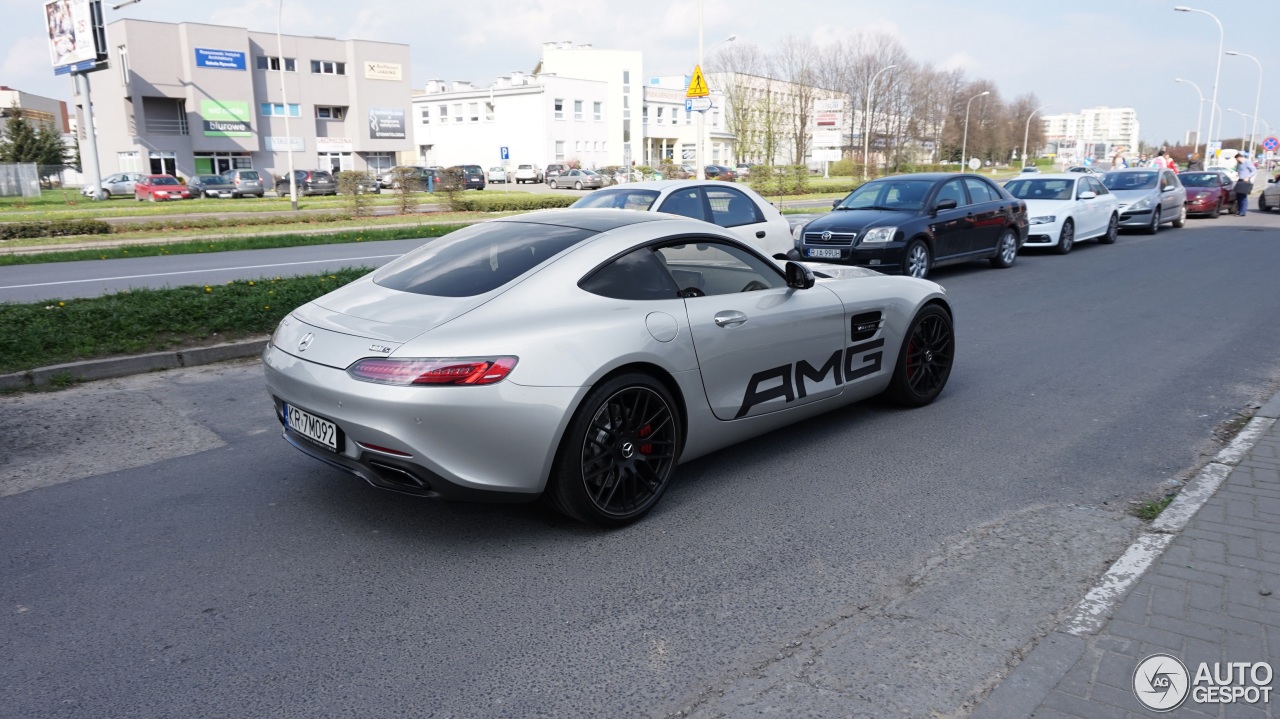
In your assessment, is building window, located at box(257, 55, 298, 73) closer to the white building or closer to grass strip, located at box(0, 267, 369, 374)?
the white building

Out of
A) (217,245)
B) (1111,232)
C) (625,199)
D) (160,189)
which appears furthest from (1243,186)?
(160,189)

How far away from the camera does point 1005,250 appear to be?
14.8 meters

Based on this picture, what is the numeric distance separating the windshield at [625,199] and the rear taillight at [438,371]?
6.75 m

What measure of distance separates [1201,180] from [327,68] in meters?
59.9

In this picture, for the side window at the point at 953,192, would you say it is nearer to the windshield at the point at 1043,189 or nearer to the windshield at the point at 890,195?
the windshield at the point at 890,195

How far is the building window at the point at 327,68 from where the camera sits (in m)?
67.1

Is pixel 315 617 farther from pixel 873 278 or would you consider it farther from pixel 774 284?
pixel 873 278

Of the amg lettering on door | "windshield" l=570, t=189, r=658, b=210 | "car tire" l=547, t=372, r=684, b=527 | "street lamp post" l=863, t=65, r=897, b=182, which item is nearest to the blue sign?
"street lamp post" l=863, t=65, r=897, b=182

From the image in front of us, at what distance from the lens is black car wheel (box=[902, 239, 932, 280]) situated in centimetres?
1256

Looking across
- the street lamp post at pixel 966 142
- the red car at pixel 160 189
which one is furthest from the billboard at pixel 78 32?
the street lamp post at pixel 966 142

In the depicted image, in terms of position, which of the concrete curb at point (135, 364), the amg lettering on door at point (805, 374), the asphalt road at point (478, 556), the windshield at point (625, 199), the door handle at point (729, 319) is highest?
the windshield at point (625, 199)

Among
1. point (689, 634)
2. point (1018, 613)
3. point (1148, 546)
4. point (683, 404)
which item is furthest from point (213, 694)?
point (1148, 546)

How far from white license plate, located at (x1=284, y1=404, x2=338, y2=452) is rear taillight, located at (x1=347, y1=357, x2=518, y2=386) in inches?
13.1

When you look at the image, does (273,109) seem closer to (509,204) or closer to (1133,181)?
(509,204)
